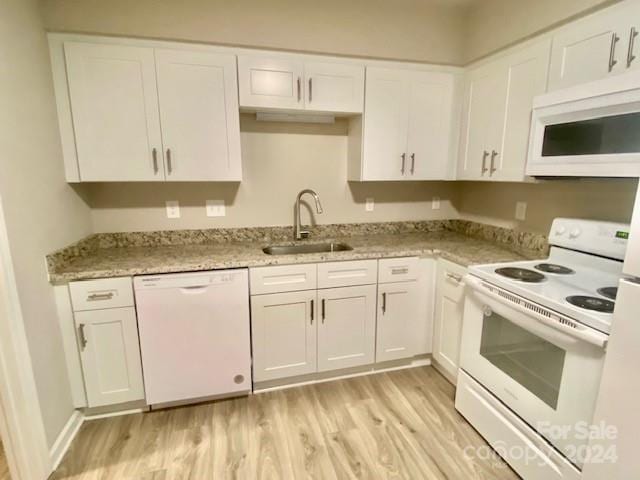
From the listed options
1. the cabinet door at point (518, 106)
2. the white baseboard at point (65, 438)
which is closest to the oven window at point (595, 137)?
the cabinet door at point (518, 106)

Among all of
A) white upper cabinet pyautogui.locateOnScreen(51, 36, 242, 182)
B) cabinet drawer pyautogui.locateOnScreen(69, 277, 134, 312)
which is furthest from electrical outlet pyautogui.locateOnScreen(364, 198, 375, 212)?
cabinet drawer pyautogui.locateOnScreen(69, 277, 134, 312)

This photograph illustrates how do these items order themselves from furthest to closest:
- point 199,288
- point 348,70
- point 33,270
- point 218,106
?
point 348,70
point 218,106
point 199,288
point 33,270

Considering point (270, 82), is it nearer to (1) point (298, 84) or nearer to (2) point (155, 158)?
(1) point (298, 84)

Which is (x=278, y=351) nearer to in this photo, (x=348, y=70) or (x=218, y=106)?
(x=218, y=106)

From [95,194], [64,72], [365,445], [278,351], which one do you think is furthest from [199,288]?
[64,72]

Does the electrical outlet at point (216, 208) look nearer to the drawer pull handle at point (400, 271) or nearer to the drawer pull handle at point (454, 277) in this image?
the drawer pull handle at point (400, 271)

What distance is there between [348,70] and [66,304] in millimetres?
2166

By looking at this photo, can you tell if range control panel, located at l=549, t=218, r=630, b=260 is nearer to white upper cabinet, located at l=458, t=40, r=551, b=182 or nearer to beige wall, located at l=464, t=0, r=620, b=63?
white upper cabinet, located at l=458, t=40, r=551, b=182

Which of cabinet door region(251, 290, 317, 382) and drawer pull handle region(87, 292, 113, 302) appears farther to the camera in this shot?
cabinet door region(251, 290, 317, 382)

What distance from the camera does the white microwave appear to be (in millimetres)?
1339

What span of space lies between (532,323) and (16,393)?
2.23 metres

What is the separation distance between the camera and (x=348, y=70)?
2209mm

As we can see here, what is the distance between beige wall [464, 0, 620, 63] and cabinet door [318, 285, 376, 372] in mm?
1768

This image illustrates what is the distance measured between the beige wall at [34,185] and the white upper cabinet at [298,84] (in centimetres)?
103
